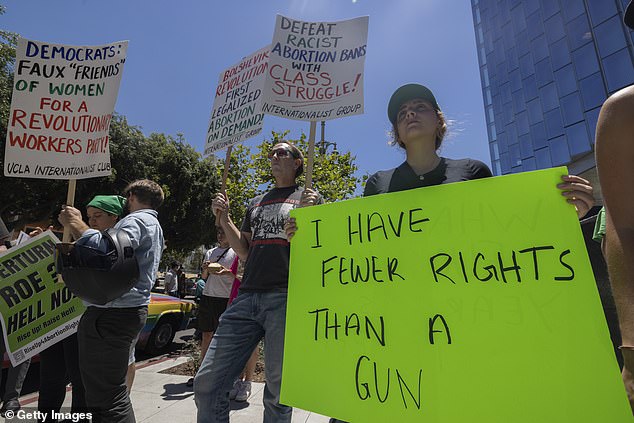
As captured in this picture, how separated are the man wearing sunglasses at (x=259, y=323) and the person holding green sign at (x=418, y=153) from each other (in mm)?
353

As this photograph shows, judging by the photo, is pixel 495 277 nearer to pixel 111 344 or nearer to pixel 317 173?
pixel 111 344

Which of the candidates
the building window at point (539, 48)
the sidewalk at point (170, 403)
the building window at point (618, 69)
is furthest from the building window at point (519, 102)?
the sidewalk at point (170, 403)

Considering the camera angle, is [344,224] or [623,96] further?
[344,224]

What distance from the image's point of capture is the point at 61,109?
3195mm

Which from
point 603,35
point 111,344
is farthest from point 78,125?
point 603,35

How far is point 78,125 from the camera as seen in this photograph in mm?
3217

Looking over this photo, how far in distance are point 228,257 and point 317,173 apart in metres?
7.43

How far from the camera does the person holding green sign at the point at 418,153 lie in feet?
5.69

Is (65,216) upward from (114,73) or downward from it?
downward

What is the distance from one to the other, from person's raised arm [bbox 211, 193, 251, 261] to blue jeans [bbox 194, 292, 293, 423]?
0.45 metres

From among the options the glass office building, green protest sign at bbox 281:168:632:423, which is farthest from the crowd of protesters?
the glass office building

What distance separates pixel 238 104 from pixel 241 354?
211cm

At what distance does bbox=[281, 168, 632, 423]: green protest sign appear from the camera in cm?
111

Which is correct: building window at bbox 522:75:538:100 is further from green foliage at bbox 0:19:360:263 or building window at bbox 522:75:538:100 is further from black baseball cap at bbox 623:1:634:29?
black baseball cap at bbox 623:1:634:29
